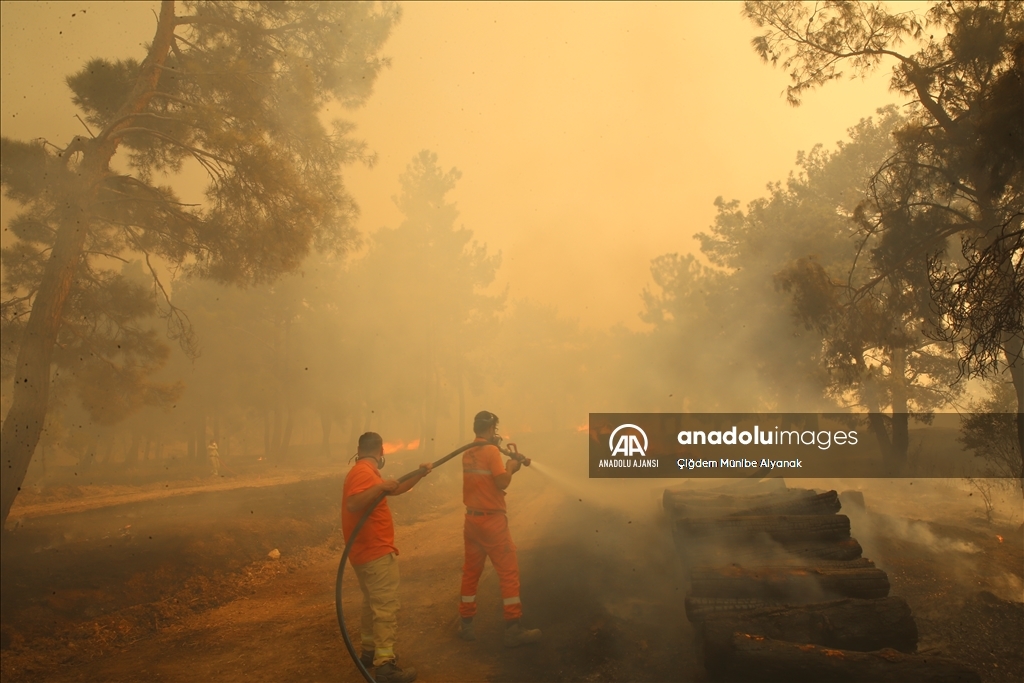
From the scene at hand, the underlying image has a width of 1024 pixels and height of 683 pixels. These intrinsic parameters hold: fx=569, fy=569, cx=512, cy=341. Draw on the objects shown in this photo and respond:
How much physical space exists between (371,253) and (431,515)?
798 inches

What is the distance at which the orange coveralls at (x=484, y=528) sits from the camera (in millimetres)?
6715

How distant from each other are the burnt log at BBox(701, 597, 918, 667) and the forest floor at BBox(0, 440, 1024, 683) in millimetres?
259

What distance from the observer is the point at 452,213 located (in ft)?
105

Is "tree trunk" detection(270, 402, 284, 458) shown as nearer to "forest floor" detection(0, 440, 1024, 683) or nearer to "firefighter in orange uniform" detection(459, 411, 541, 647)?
"forest floor" detection(0, 440, 1024, 683)

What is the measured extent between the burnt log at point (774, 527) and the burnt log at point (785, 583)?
816 mm

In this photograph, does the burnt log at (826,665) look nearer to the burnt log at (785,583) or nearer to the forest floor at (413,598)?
the forest floor at (413,598)

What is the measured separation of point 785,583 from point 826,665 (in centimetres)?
115

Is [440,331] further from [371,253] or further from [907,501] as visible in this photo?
[907,501]

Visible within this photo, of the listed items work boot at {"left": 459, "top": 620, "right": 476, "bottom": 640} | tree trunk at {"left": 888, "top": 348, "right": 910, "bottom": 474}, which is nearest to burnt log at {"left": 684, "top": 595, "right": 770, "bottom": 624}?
work boot at {"left": 459, "top": 620, "right": 476, "bottom": 640}

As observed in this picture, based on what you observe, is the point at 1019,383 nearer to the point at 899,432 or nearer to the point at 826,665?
the point at 826,665

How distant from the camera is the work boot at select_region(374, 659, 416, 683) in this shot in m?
5.57

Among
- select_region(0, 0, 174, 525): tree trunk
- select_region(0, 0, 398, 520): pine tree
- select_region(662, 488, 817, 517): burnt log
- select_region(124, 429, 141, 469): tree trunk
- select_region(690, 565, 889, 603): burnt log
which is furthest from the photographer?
select_region(124, 429, 141, 469): tree trunk

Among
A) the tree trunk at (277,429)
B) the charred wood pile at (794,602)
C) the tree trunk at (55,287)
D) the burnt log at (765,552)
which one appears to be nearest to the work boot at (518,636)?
the charred wood pile at (794,602)

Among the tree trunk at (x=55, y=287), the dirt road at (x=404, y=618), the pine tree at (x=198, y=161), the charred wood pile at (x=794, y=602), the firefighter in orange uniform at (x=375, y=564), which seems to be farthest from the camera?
the pine tree at (x=198, y=161)
